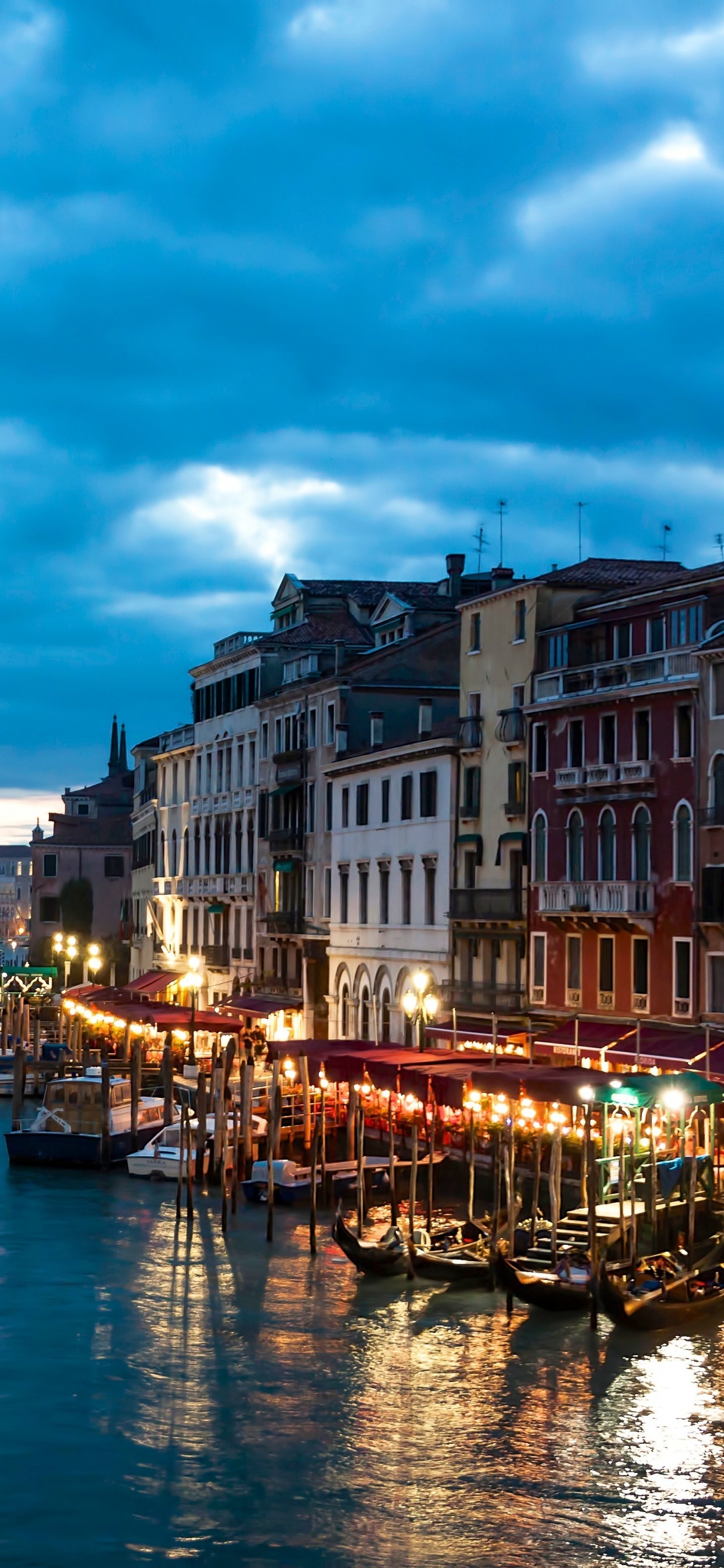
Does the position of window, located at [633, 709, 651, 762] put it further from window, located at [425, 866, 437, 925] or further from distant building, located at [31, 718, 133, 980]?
distant building, located at [31, 718, 133, 980]

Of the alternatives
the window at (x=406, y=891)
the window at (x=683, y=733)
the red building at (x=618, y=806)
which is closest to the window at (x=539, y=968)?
the red building at (x=618, y=806)

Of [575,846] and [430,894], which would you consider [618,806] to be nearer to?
[575,846]

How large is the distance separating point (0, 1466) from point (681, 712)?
22.4 m

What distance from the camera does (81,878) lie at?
11025 centimetres

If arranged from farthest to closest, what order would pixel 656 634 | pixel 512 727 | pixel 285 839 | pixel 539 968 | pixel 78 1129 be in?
pixel 285 839
pixel 78 1129
pixel 512 727
pixel 539 968
pixel 656 634

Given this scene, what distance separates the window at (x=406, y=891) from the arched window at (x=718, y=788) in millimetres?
16051

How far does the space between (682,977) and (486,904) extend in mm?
9440

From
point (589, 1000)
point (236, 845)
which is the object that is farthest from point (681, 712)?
point (236, 845)

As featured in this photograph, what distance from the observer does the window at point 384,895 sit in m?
55.8

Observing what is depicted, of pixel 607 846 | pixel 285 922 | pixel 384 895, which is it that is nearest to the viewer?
pixel 607 846

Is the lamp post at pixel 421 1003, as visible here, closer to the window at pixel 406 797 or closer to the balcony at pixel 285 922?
the window at pixel 406 797

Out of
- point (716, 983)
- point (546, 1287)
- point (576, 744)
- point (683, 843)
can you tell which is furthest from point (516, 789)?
point (546, 1287)

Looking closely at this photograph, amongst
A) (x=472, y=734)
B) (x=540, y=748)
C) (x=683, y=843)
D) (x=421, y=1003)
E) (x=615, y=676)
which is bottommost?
(x=421, y=1003)

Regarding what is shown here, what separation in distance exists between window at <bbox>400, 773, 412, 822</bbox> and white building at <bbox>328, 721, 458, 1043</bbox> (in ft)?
0.11
